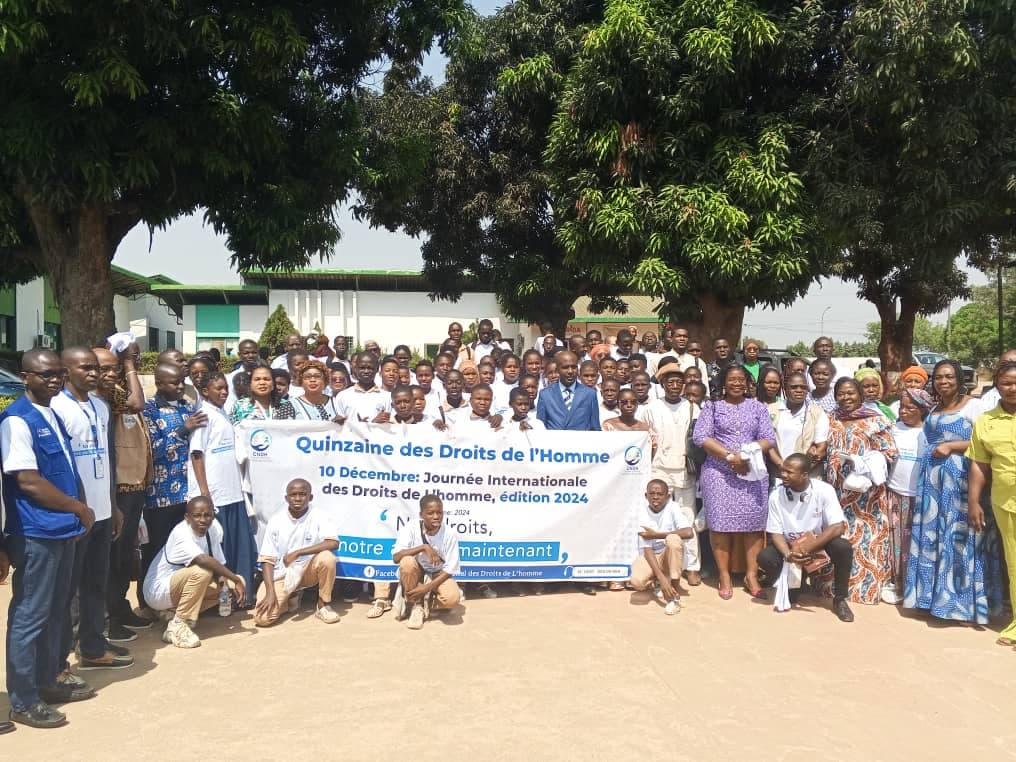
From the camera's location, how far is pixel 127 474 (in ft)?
14.5

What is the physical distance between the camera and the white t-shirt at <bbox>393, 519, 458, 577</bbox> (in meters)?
5.03

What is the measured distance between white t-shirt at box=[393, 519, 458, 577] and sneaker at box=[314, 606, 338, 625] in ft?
1.83

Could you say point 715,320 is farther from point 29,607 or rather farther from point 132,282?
point 132,282

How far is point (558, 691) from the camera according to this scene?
3900 millimetres

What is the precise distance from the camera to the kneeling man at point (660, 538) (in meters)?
5.43

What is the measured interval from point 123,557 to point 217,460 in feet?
2.52

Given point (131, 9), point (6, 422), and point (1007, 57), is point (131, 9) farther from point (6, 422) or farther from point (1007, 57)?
point (1007, 57)

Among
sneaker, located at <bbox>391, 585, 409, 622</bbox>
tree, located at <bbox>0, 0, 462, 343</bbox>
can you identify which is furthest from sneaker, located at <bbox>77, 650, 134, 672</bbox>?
tree, located at <bbox>0, 0, 462, 343</bbox>

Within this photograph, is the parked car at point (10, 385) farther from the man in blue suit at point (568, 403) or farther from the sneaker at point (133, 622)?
the man in blue suit at point (568, 403)

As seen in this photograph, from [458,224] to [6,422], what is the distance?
13.5 meters

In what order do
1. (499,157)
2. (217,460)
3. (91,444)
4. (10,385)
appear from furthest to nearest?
(499,157) < (10,385) < (217,460) < (91,444)

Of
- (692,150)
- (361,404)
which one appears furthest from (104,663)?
(692,150)

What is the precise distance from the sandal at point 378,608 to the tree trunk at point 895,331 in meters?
19.5

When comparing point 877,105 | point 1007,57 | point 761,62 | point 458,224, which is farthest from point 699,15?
point 458,224
